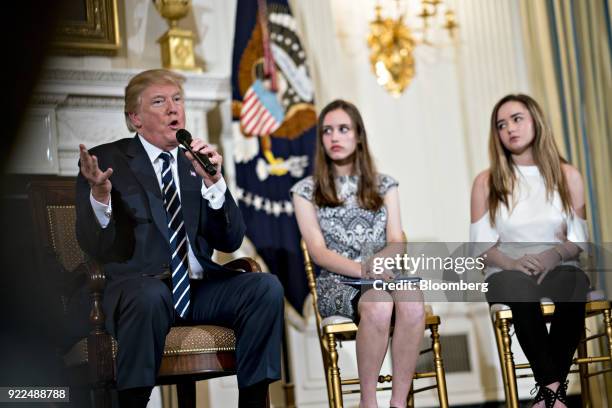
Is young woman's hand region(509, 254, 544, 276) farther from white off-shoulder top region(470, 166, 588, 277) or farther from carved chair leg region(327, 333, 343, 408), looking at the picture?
carved chair leg region(327, 333, 343, 408)

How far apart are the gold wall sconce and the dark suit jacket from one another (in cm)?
214

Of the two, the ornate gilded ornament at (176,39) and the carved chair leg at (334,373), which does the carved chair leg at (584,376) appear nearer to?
the carved chair leg at (334,373)

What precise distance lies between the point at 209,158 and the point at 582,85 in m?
2.52

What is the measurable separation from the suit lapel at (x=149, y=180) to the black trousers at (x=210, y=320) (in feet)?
0.79

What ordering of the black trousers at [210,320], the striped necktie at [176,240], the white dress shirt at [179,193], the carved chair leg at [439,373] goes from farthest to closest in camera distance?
the carved chair leg at [439,373], the striped necktie at [176,240], the white dress shirt at [179,193], the black trousers at [210,320]

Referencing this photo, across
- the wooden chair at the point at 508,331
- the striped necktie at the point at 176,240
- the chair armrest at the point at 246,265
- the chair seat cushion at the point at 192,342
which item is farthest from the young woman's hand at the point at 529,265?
the striped necktie at the point at 176,240

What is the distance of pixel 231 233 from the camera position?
102 inches

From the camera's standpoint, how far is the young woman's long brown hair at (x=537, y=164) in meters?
3.11

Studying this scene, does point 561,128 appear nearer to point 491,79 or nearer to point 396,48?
point 491,79

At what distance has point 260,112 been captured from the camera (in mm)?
3939

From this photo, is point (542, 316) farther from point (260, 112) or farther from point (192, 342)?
point (260, 112)

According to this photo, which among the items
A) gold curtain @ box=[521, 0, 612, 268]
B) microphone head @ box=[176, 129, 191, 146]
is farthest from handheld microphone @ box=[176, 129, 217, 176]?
gold curtain @ box=[521, 0, 612, 268]

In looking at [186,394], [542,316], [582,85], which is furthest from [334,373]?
[582,85]

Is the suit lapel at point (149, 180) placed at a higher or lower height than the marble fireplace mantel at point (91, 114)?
lower
